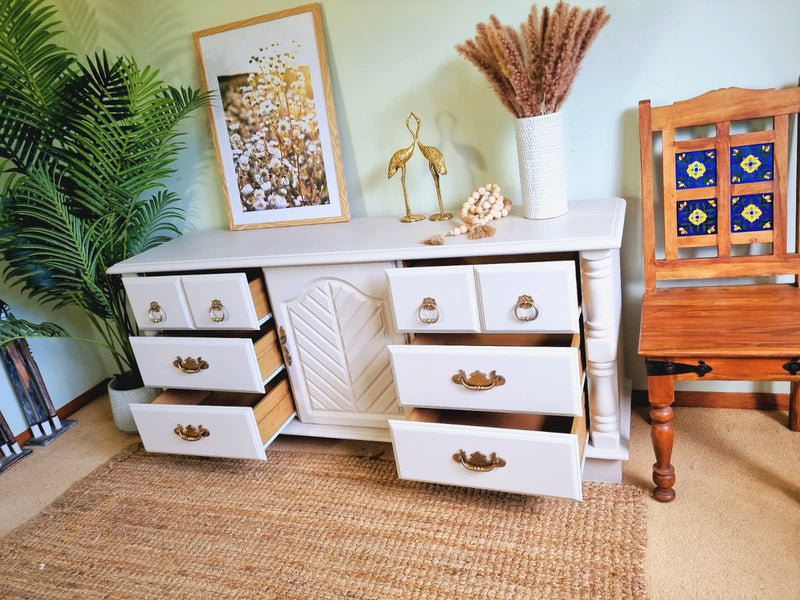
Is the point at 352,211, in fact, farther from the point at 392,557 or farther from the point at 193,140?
the point at 392,557

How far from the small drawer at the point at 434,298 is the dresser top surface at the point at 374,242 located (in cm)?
6

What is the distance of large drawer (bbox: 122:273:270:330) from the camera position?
159 centimetres

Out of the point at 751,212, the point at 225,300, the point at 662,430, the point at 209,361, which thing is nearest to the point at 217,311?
the point at 225,300

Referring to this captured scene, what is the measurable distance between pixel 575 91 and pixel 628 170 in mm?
261

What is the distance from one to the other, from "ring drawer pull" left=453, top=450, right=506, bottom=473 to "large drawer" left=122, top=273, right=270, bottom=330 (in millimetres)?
660

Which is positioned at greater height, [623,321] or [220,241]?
[220,241]

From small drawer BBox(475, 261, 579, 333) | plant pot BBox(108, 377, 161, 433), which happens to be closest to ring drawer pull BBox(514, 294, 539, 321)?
small drawer BBox(475, 261, 579, 333)

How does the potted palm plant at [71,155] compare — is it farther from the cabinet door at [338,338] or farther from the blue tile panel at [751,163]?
the blue tile panel at [751,163]

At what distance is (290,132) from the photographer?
1.84 m

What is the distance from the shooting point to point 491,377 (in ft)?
4.43

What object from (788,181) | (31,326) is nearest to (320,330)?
(31,326)

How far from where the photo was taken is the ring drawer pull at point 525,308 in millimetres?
1307

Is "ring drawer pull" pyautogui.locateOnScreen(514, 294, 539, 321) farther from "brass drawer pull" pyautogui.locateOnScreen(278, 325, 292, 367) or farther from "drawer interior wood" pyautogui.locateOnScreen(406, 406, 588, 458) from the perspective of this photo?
"brass drawer pull" pyautogui.locateOnScreen(278, 325, 292, 367)

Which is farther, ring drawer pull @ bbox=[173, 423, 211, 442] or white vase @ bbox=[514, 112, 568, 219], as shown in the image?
ring drawer pull @ bbox=[173, 423, 211, 442]
